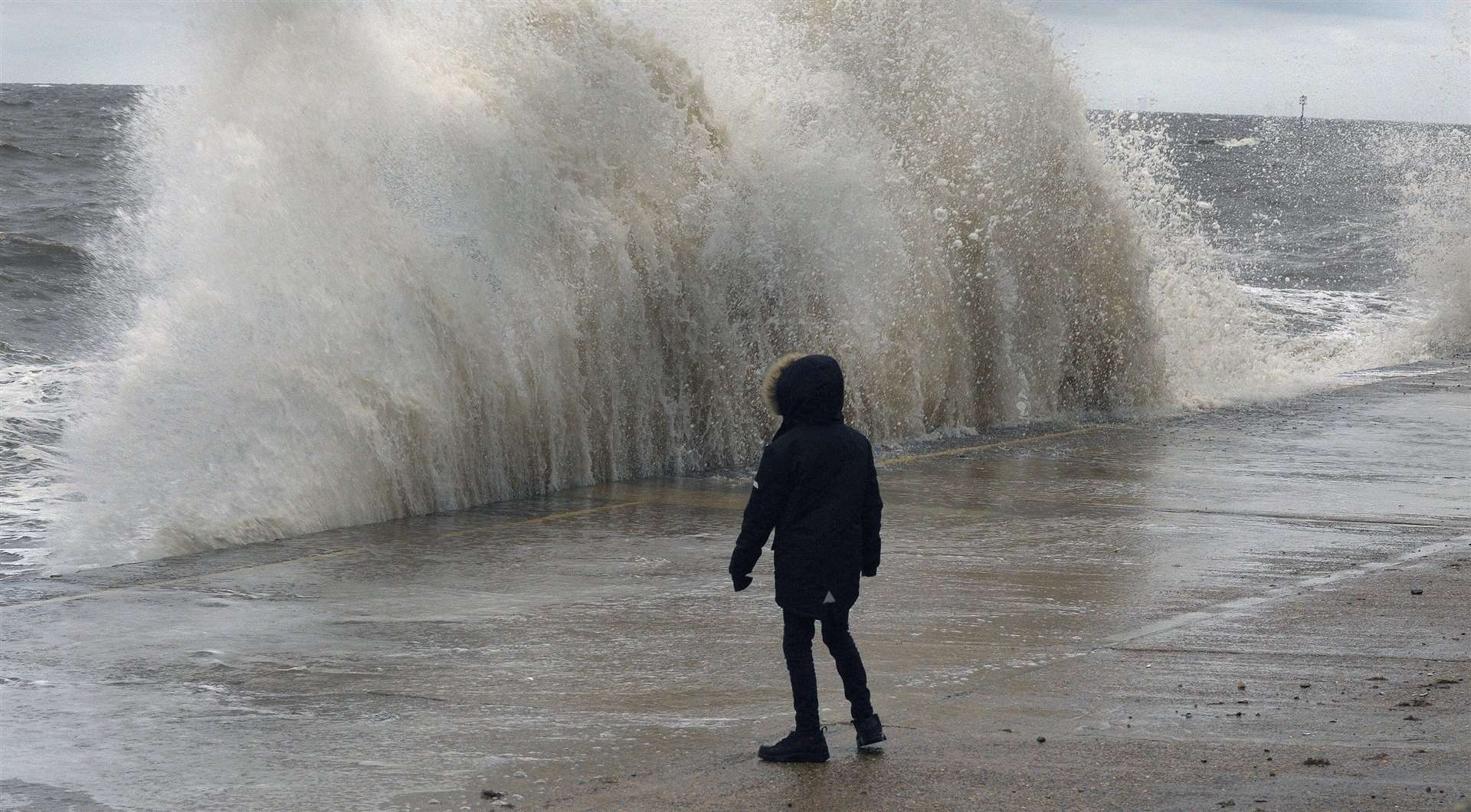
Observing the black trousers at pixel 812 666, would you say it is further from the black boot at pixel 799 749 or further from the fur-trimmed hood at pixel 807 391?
the fur-trimmed hood at pixel 807 391

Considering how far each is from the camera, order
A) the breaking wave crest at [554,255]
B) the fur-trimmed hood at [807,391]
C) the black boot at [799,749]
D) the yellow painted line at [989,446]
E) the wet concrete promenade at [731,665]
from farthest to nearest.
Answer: the yellow painted line at [989,446], the breaking wave crest at [554,255], the fur-trimmed hood at [807,391], the black boot at [799,749], the wet concrete promenade at [731,665]

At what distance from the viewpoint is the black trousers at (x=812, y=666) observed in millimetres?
5289

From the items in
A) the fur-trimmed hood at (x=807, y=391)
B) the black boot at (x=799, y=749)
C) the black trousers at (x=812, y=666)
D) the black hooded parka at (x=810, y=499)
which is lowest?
the black boot at (x=799, y=749)

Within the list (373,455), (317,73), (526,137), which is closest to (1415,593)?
(373,455)

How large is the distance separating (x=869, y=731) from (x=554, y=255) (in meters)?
7.31

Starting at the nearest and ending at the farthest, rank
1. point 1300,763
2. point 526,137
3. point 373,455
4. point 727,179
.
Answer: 1. point 1300,763
2. point 373,455
3. point 526,137
4. point 727,179

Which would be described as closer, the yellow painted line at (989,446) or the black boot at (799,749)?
the black boot at (799,749)

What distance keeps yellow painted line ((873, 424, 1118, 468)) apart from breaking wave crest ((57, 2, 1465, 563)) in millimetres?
832

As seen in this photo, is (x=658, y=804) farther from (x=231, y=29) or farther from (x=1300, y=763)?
(x=231, y=29)

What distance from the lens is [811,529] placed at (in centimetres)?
533

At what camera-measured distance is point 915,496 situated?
1118 cm

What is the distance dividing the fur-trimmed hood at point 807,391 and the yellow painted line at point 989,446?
23.5 ft

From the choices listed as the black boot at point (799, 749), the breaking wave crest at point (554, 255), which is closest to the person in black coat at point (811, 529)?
the black boot at point (799, 749)

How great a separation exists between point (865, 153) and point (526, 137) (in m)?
3.64
